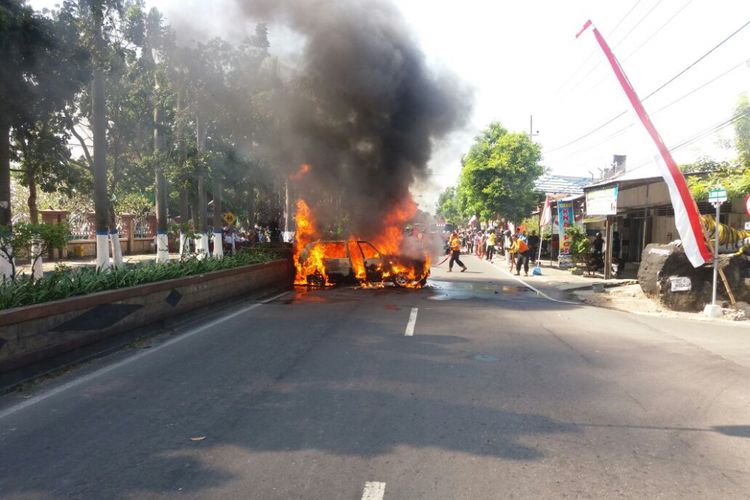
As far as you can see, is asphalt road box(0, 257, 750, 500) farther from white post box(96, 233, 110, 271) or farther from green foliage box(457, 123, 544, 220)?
green foliage box(457, 123, 544, 220)

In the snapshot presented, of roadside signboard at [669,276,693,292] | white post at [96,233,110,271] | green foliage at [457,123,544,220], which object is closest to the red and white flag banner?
roadside signboard at [669,276,693,292]

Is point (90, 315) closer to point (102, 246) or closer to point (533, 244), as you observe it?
point (102, 246)

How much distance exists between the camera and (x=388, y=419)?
13.3ft

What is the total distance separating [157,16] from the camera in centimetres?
1341

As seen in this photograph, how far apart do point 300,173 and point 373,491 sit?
46.5 feet

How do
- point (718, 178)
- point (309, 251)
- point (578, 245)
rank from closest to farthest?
point (718, 178), point (309, 251), point (578, 245)

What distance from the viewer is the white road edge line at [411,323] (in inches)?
295

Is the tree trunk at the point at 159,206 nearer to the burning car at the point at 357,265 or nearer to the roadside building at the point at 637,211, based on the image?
the burning car at the point at 357,265

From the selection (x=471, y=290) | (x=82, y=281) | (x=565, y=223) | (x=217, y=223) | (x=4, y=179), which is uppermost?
(x=4, y=179)

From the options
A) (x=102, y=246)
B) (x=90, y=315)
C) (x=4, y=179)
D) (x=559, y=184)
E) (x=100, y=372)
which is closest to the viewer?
(x=100, y=372)

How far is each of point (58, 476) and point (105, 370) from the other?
8.35 feet

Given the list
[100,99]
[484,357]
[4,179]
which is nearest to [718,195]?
[484,357]

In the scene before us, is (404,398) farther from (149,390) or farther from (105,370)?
(105,370)

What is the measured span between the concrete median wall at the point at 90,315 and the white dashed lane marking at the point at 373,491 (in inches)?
151
